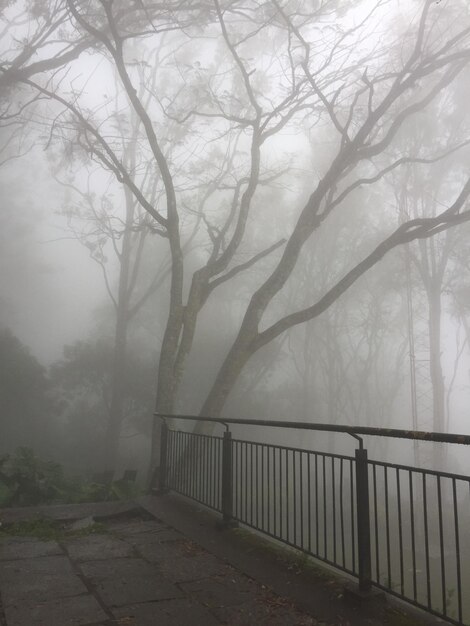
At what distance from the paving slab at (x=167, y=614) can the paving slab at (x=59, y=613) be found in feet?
0.54

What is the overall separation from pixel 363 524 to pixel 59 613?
7.01 feet

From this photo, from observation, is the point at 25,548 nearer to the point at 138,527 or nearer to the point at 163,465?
the point at 138,527

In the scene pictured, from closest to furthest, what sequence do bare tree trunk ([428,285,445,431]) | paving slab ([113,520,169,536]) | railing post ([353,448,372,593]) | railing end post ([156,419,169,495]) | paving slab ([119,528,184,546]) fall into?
railing post ([353,448,372,593]) → paving slab ([119,528,184,546]) → paving slab ([113,520,169,536]) → railing end post ([156,419,169,495]) → bare tree trunk ([428,285,445,431])

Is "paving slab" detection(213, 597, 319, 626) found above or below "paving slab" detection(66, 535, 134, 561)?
above

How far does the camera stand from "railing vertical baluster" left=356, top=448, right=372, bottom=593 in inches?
136

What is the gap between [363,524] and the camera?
3523 millimetres

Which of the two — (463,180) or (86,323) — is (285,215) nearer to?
(463,180)

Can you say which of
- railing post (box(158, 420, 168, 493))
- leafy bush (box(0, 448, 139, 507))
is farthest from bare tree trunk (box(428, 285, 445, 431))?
railing post (box(158, 420, 168, 493))

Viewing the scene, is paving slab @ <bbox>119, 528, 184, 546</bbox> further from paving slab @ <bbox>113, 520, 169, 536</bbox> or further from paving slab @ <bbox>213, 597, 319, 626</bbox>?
paving slab @ <bbox>213, 597, 319, 626</bbox>

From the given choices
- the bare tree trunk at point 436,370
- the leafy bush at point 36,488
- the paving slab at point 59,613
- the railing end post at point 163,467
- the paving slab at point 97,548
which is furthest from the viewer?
the bare tree trunk at point 436,370

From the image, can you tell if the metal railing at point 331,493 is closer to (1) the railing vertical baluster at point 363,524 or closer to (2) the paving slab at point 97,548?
(1) the railing vertical baluster at point 363,524

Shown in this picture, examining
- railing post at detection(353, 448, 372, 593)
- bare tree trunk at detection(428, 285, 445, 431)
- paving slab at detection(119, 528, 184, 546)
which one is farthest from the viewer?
bare tree trunk at detection(428, 285, 445, 431)

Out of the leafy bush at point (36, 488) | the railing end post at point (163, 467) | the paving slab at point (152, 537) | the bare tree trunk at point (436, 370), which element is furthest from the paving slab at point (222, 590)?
the bare tree trunk at point (436, 370)

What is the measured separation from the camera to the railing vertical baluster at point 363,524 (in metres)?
3.45
